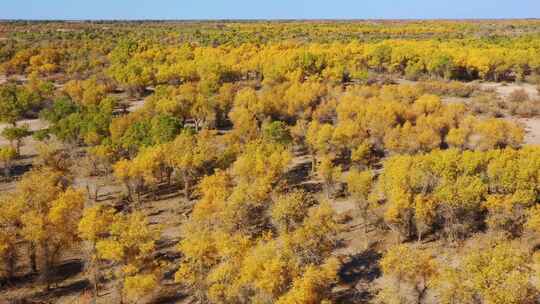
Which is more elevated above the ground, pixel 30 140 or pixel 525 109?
pixel 525 109

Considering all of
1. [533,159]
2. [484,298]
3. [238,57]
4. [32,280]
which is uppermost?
[238,57]

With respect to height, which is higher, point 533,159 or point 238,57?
point 238,57

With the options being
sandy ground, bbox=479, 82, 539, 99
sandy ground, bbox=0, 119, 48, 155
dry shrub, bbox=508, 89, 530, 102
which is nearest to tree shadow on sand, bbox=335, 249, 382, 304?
sandy ground, bbox=0, 119, 48, 155

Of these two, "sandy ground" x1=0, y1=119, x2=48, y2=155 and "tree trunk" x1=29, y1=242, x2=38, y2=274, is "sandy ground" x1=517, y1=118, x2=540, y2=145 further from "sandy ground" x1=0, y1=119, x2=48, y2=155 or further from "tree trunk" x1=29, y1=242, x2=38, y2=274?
"sandy ground" x1=0, y1=119, x2=48, y2=155

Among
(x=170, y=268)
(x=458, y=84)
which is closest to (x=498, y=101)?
(x=458, y=84)

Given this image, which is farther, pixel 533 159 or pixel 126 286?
pixel 533 159

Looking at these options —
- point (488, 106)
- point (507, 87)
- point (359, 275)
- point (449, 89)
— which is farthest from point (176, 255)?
point (507, 87)

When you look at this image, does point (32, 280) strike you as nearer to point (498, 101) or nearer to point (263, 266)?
point (263, 266)

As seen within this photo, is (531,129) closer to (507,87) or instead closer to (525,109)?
(525,109)
